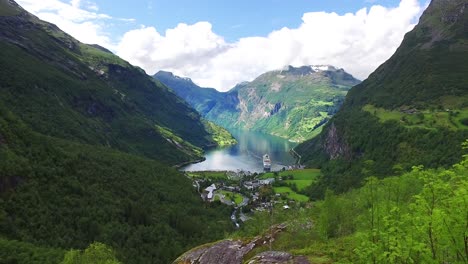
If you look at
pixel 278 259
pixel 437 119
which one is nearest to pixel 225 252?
pixel 278 259

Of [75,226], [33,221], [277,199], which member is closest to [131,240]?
[75,226]

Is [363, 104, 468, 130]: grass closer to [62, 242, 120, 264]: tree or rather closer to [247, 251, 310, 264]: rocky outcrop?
[62, 242, 120, 264]: tree

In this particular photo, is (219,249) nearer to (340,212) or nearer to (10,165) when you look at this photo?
(340,212)

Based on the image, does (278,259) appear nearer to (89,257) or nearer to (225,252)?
(225,252)

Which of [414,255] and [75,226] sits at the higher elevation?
[414,255]

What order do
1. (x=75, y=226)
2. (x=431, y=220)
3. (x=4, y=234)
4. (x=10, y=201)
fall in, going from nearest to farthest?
1. (x=431, y=220)
2. (x=4, y=234)
3. (x=10, y=201)
4. (x=75, y=226)
